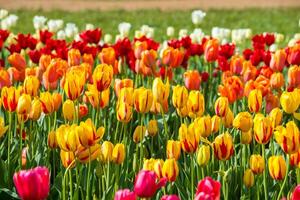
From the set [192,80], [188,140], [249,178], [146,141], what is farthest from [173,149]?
[192,80]

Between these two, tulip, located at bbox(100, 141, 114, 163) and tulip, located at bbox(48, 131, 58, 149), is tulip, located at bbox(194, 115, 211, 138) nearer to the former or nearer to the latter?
tulip, located at bbox(100, 141, 114, 163)

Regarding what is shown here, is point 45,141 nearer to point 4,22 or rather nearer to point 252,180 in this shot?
point 252,180

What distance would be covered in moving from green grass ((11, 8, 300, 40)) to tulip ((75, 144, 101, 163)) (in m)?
9.22

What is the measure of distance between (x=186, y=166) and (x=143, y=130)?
0.24 meters

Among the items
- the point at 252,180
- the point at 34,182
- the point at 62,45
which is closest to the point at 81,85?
the point at 252,180

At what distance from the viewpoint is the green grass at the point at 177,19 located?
1326 centimetres

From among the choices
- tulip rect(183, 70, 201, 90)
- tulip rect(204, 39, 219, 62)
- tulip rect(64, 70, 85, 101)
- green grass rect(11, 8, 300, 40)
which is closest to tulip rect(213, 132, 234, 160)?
tulip rect(64, 70, 85, 101)

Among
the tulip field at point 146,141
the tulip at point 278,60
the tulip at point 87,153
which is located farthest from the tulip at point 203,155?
the tulip at point 278,60

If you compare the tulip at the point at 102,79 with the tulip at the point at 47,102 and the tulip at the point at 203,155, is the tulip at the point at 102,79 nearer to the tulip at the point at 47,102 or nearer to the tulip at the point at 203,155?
the tulip at the point at 47,102

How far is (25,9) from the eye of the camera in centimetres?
1652

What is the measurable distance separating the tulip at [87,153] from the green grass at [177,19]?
9223 mm

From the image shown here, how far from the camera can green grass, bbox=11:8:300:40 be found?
13.3 meters

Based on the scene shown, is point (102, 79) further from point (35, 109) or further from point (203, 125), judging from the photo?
point (203, 125)

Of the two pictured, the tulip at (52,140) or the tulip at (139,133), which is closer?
the tulip at (52,140)
